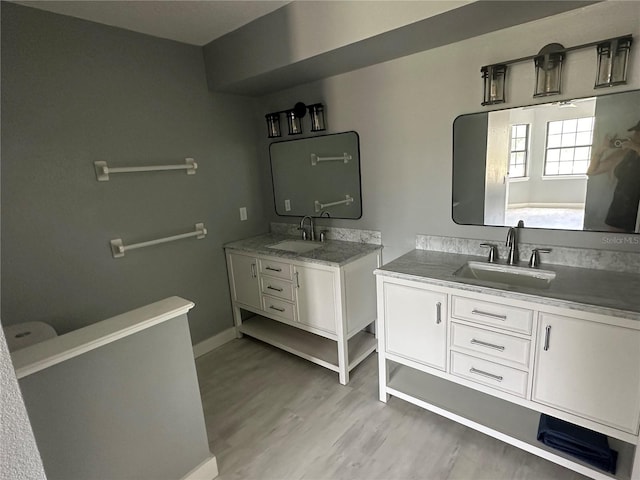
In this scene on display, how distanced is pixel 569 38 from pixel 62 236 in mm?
2907

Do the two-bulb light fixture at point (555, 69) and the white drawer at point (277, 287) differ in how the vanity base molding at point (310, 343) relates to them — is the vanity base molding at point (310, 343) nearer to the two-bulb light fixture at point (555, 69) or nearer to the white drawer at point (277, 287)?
the white drawer at point (277, 287)

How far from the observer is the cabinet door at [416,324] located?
5.82 ft

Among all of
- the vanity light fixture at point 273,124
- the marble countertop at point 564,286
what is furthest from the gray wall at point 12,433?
the vanity light fixture at point 273,124

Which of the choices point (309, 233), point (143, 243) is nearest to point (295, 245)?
point (309, 233)

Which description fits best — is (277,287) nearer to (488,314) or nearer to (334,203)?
(334,203)

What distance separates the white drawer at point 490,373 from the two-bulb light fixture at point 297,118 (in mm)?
1840

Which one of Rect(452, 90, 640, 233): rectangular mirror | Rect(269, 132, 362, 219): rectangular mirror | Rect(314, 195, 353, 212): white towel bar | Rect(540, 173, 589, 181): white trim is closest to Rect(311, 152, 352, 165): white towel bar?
Rect(269, 132, 362, 219): rectangular mirror

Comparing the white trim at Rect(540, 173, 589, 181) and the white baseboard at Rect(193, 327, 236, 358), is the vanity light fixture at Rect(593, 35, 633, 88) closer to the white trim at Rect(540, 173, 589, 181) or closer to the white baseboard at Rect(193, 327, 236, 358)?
the white trim at Rect(540, 173, 589, 181)

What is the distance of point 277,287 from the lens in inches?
101

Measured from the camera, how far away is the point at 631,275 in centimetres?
164

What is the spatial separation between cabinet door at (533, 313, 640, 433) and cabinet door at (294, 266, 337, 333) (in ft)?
3.80

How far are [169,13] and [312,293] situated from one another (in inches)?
75.4

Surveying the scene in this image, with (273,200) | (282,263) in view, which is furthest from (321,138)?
(282,263)

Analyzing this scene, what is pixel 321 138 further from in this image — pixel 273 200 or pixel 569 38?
pixel 569 38
